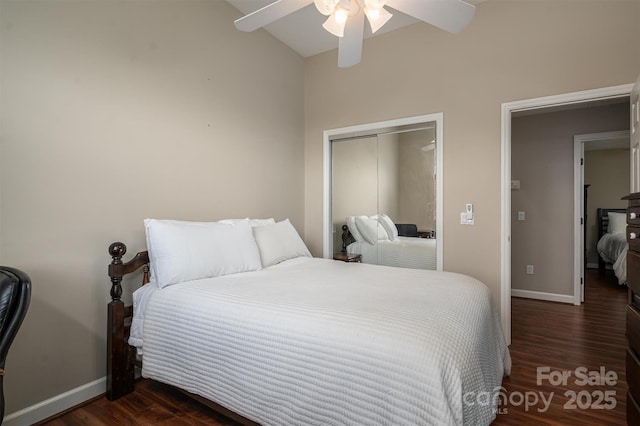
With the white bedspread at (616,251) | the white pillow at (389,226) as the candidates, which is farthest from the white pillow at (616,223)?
the white pillow at (389,226)

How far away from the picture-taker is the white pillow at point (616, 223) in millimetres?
5603

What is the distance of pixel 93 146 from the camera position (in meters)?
1.99

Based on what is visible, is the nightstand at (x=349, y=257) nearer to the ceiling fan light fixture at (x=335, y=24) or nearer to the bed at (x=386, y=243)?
the bed at (x=386, y=243)

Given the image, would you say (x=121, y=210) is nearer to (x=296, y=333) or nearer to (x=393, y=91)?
(x=296, y=333)

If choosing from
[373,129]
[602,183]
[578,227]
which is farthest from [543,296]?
[602,183]

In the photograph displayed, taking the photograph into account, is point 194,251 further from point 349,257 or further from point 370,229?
point 370,229

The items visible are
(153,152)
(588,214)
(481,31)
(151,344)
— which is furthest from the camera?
(588,214)

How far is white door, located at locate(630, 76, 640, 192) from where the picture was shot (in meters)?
2.10

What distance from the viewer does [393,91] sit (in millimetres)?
3305

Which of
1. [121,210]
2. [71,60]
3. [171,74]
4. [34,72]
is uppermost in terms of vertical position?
[171,74]

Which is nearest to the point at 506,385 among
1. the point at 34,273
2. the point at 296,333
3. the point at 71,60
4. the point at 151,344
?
the point at 296,333

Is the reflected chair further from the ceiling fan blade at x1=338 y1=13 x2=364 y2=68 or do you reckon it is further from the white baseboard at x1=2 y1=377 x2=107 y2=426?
the ceiling fan blade at x1=338 y1=13 x2=364 y2=68

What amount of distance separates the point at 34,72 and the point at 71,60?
0.72 ft

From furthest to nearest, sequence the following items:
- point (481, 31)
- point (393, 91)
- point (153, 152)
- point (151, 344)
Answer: point (393, 91) < point (481, 31) < point (153, 152) < point (151, 344)
